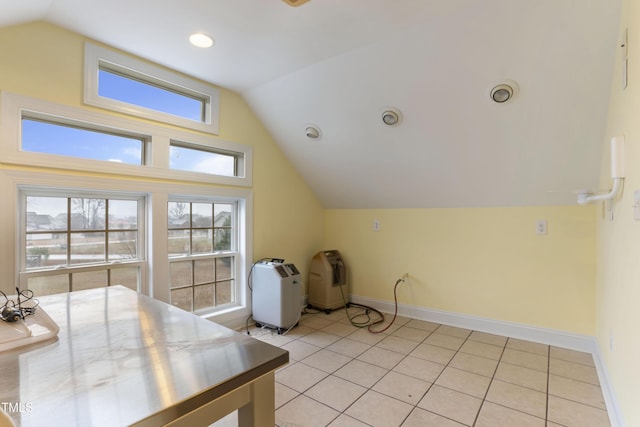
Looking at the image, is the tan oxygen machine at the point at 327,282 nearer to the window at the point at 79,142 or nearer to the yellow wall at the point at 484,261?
the yellow wall at the point at 484,261

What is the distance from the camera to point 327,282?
381 centimetres

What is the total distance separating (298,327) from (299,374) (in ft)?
3.23

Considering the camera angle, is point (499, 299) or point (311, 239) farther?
point (311, 239)

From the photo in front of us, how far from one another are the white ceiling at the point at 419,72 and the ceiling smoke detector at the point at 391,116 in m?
0.06

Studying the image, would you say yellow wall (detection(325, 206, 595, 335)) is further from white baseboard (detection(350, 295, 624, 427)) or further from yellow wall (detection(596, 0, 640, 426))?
yellow wall (detection(596, 0, 640, 426))

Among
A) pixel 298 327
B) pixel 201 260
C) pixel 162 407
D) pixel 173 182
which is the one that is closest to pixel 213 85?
pixel 173 182

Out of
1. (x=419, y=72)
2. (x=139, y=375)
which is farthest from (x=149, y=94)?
(x=139, y=375)

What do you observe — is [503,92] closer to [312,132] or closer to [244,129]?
[312,132]

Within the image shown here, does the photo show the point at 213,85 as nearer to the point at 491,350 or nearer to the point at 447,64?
the point at 447,64

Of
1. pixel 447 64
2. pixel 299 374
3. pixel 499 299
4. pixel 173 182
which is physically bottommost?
pixel 299 374

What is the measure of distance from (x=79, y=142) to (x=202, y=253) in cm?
136

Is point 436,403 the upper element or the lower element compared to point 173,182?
lower

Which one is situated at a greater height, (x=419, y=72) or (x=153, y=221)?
(x=419, y=72)

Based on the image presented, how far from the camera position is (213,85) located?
305 centimetres
